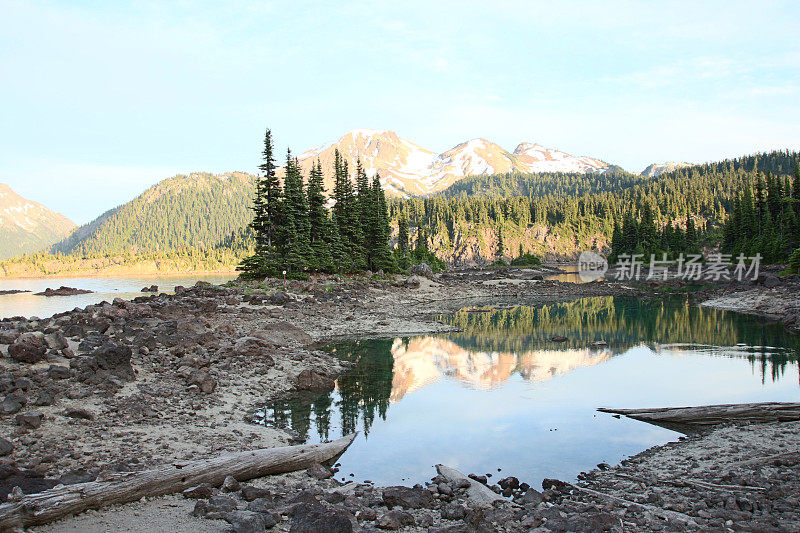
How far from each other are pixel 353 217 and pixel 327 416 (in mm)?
48503

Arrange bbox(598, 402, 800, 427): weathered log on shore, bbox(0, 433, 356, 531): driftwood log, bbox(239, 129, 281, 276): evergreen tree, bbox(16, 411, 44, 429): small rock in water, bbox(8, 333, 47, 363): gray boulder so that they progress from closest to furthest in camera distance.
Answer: bbox(0, 433, 356, 531): driftwood log
bbox(16, 411, 44, 429): small rock in water
bbox(8, 333, 47, 363): gray boulder
bbox(598, 402, 800, 427): weathered log on shore
bbox(239, 129, 281, 276): evergreen tree

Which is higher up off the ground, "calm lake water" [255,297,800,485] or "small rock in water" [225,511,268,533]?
"small rock in water" [225,511,268,533]

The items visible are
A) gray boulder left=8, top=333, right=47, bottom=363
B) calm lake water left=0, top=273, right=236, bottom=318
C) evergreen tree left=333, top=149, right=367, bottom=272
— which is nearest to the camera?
gray boulder left=8, top=333, right=47, bottom=363

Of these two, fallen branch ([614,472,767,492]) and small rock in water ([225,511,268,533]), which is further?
fallen branch ([614,472,767,492])

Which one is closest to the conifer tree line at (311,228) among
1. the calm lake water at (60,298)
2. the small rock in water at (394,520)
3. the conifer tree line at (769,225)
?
the calm lake water at (60,298)

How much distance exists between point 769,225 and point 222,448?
99.3 metres

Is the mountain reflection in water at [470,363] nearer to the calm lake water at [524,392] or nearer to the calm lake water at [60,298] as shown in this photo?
the calm lake water at [524,392]

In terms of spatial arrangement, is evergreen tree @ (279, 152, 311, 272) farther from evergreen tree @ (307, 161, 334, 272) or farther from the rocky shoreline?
the rocky shoreline

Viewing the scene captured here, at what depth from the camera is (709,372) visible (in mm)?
22766

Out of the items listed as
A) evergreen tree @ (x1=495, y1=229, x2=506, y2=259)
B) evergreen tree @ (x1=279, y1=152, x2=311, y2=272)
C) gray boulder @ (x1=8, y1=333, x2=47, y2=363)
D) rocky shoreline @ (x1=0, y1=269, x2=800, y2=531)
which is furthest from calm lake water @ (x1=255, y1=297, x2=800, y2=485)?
evergreen tree @ (x1=495, y1=229, x2=506, y2=259)

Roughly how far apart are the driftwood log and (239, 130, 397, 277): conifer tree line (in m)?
37.9

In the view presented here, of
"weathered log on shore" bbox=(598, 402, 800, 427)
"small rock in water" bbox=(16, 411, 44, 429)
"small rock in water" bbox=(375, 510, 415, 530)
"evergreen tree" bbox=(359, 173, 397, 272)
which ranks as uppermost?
"evergreen tree" bbox=(359, 173, 397, 272)

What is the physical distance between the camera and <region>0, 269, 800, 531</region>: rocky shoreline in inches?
313

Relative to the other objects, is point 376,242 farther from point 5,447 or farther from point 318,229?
→ point 5,447
